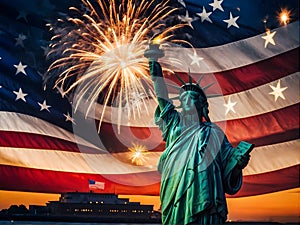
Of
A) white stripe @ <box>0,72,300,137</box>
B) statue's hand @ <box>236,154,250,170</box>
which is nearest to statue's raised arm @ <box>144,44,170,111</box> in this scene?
statue's hand @ <box>236,154,250,170</box>

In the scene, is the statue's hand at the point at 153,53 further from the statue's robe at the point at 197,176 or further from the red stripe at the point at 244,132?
the red stripe at the point at 244,132

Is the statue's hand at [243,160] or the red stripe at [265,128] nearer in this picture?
the statue's hand at [243,160]

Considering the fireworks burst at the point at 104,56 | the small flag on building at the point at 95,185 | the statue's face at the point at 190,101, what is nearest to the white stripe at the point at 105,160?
the small flag on building at the point at 95,185

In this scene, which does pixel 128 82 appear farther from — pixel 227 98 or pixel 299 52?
pixel 299 52

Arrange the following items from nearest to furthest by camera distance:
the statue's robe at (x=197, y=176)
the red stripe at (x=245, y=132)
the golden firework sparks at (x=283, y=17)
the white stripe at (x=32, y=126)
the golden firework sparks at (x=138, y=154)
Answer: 1. the statue's robe at (x=197, y=176)
2. the white stripe at (x=32, y=126)
3. the golden firework sparks at (x=138, y=154)
4. the red stripe at (x=245, y=132)
5. the golden firework sparks at (x=283, y=17)

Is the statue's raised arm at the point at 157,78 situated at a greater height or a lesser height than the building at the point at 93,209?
greater

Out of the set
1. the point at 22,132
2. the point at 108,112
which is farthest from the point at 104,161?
the point at 22,132
